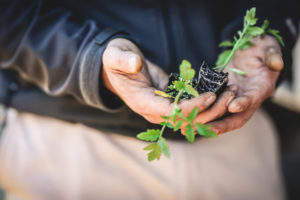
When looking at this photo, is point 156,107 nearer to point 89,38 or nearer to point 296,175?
point 89,38

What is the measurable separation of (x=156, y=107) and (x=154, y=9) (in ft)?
1.21

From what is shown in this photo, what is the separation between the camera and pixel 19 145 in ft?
2.95

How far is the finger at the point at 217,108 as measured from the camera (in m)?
0.59

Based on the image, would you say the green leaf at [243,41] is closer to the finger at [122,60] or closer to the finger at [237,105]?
the finger at [237,105]

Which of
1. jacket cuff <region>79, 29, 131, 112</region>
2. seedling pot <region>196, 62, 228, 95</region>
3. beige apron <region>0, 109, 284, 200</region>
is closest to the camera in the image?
seedling pot <region>196, 62, 228, 95</region>

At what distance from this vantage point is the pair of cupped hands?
0.58 m

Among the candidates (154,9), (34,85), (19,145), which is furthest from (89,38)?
(19,145)

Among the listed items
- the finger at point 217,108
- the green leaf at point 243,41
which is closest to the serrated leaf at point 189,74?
the finger at point 217,108

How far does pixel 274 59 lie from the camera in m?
0.71

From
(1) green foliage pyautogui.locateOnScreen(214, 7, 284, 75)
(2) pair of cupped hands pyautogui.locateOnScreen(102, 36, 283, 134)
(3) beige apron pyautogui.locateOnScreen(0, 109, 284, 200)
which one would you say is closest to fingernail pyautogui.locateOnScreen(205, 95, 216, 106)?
(2) pair of cupped hands pyautogui.locateOnScreen(102, 36, 283, 134)

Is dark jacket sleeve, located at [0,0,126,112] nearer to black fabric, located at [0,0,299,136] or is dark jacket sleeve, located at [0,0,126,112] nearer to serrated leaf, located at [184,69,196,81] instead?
black fabric, located at [0,0,299,136]

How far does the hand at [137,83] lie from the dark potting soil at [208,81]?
0.03 m

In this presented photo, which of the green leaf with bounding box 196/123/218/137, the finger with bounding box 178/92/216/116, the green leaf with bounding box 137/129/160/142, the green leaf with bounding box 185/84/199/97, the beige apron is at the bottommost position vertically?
the beige apron

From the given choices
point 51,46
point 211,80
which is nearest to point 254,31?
point 211,80
